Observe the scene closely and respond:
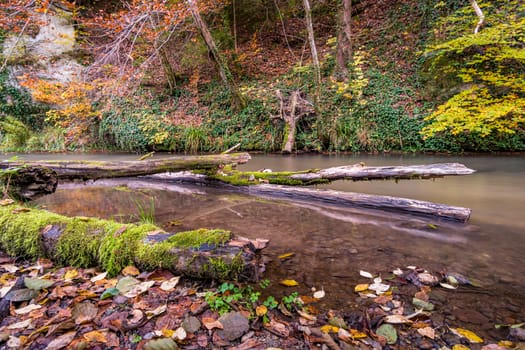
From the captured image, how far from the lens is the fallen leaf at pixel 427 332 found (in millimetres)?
1498

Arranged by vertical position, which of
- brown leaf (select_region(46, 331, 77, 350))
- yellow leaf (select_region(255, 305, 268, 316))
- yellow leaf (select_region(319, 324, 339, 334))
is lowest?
yellow leaf (select_region(319, 324, 339, 334))

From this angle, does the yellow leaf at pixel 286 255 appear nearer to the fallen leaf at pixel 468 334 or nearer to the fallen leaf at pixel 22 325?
the fallen leaf at pixel 468 334

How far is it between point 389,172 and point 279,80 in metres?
9.63

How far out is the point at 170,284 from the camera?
1770 millimetres

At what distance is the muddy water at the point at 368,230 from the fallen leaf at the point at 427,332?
0.86 feet

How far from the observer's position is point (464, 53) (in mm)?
9000

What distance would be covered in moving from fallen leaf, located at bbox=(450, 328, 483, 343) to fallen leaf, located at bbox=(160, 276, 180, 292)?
64.4 inches

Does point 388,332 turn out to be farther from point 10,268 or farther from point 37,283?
point 10,268

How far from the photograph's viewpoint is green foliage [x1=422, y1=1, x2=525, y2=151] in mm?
6977

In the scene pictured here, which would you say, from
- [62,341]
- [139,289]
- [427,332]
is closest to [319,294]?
[427,332]

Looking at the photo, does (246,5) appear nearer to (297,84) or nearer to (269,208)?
(297,84)

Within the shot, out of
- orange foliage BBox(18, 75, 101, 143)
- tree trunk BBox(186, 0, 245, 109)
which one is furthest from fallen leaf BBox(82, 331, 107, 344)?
orange foliage BBox(18, 75, 101, 143)

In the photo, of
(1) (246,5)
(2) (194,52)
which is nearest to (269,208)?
(2) (194,52)

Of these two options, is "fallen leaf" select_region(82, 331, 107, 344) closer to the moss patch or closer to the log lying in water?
the moss patch
